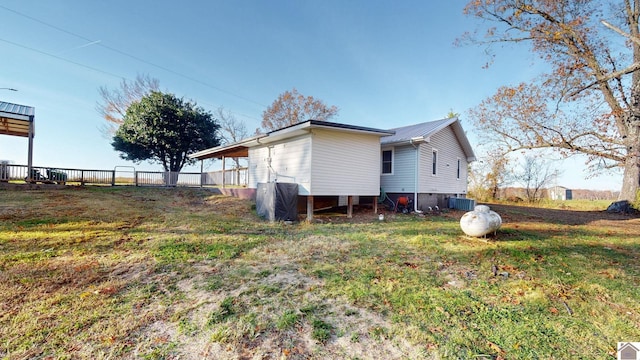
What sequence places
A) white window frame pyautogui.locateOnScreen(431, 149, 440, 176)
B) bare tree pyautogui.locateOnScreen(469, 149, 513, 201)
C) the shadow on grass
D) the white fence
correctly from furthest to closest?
→ bare tree pyautogui.locateOnScreen(469, 149, 513, 201) → the white fence → white window frame pyautogui.locateOnScreen(431, 149, 440, 176) → the shadow on grass

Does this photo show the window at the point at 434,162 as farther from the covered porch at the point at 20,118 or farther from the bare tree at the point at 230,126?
the bare tree at the point at 230,126

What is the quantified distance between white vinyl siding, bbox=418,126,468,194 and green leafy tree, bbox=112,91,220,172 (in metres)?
17.4

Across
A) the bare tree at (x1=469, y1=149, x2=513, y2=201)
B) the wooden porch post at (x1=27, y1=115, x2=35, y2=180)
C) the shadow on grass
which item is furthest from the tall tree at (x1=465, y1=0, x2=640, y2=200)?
the wooden porch post at (x1=27, y1=115, x2=35, y2=180)

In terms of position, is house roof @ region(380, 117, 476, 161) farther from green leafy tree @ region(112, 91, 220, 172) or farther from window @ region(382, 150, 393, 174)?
green leafy tree @ region(112, 91, 220, 172)

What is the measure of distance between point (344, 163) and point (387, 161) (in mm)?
3475

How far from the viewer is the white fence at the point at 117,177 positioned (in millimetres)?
11945

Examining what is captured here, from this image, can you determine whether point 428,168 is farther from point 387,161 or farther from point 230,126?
point 230,126

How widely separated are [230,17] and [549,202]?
2424 centimetres

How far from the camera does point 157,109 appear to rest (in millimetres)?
19438

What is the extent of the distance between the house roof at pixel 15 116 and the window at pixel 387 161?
1493 centimetres

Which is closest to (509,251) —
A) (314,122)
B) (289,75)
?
(314,122)

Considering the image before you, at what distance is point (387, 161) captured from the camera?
11.8 meters

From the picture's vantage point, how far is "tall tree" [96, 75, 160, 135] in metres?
22.5

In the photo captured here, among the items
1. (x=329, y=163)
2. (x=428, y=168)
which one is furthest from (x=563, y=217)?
(x=329, y=163)
